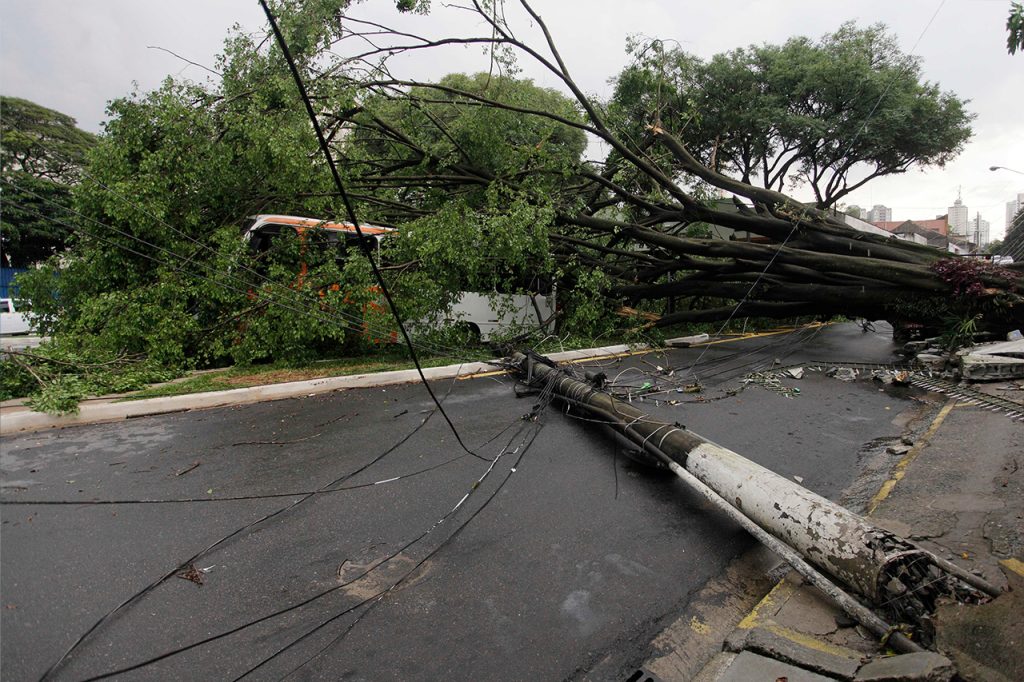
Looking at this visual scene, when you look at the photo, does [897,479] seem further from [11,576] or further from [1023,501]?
[11,576]

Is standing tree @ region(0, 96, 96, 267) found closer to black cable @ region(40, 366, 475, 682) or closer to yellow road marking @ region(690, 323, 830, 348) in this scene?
black cable @ region(40, 366, 475, 682)

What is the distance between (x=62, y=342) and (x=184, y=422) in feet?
9.88

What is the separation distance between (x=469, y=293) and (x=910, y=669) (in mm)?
9392

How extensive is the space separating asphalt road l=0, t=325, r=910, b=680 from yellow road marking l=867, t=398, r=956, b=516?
0.98 feet

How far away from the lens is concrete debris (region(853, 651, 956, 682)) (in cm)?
201

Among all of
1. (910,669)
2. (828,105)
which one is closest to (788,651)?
(910,669)

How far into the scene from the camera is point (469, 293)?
10867 mm

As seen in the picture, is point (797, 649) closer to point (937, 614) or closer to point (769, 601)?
point (769, 601)

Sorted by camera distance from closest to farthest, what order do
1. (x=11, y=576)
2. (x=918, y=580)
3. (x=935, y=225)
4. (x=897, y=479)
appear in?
(x=918, y=580) → (x=11, y=576) → (x=897, y=479) → (x=935, y=225)

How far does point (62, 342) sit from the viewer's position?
278 inches

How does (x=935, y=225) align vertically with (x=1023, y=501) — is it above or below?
above

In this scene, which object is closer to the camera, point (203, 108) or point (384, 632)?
point (384, 632)

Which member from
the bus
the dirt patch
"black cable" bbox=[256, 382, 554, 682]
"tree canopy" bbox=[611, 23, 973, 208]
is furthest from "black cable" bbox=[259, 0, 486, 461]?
"tree canopy" bbox=[611, 23, 973, 208]

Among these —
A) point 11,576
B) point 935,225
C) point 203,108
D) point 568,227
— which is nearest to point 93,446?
point 11,576
